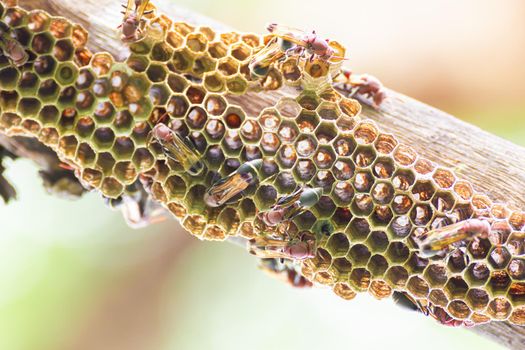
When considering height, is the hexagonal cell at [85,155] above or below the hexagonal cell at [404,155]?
below

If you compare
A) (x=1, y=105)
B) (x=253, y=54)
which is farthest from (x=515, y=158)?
(x=1, y=105)

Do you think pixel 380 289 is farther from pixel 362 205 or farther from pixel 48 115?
pixel 48 115

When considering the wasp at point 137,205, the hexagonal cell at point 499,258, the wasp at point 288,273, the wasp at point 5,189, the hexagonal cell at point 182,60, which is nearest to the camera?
the hexagonal cell at point 499,258

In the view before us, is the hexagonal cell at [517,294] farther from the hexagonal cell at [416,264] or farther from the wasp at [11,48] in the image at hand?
the wasp at [11,48]

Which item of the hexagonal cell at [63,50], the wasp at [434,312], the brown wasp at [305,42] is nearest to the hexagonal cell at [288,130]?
the brown wasp at [305,42]

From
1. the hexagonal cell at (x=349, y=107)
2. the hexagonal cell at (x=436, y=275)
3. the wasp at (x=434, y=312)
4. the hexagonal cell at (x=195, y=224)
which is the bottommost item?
the hexagonal cell at (x=195, y=224)

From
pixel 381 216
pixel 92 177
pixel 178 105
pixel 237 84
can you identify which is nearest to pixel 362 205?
pixel 381 216
